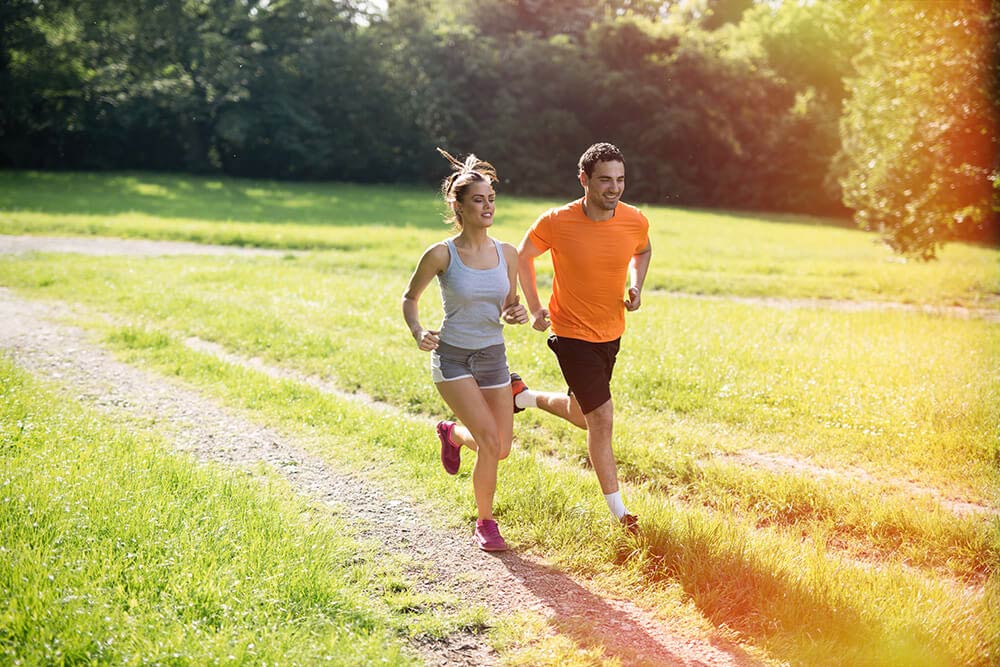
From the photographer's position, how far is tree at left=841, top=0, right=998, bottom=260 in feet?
48.7

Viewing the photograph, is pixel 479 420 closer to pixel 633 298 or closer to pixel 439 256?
pixel 439 256

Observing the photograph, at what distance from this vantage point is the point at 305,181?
148 ft

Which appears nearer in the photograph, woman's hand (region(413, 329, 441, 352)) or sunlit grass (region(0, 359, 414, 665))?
sunlit grass (region(0, 359, 414, 665))

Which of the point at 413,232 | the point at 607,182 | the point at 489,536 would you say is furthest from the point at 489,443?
the point at 413,232

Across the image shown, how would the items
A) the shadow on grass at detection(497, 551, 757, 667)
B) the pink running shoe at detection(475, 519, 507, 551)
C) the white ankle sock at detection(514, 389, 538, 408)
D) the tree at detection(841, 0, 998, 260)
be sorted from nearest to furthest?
1. the shadow on grass at detection(497, 551, 757, 667)
2. the pink running shoe at detection(475, 519, 507, 551)
3. the white ankle sock at detection(514, 389, 538, 408)
4. the tree at detection(841, 0, 998, 260)

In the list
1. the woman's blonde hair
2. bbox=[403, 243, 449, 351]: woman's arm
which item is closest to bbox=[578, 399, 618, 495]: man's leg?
bbox=[403, 243, 449, 351]: woman's arm

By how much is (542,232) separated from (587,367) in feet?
2.89

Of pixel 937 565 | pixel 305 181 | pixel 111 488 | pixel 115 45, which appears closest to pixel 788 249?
pixel 937 565

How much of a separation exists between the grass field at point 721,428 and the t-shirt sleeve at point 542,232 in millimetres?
1653

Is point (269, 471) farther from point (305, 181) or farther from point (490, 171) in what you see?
point (305, 181)

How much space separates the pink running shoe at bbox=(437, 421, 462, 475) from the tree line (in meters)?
33.4

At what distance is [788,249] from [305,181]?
27513 millimetres

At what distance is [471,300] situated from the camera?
4.84 metres

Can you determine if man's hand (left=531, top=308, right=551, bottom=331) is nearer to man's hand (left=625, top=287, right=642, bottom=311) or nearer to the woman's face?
man's hand (left=625, top=287, right=642, bottom=311)
